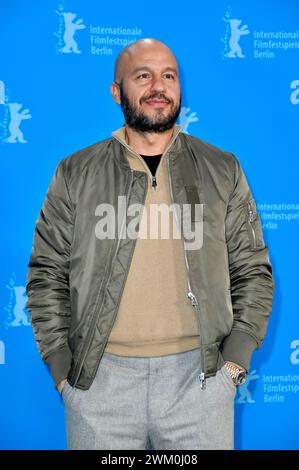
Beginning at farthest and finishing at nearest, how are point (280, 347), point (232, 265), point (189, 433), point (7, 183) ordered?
point (280, 347) < point (7, 183) < point (232, 265) < point (189, 433)

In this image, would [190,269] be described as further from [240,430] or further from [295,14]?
[295,14]

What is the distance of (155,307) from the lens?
5.81 ft

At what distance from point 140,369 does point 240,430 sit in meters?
1.24

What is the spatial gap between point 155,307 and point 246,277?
39cm

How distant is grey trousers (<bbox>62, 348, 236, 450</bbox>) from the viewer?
1.75m

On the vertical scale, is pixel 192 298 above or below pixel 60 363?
above

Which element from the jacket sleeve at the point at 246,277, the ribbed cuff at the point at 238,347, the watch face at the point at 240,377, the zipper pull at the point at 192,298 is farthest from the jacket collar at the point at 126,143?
the watch face at the point at 240,377

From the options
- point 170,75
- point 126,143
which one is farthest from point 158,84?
point 126,143

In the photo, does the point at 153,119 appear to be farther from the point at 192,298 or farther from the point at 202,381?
the point at 202,381

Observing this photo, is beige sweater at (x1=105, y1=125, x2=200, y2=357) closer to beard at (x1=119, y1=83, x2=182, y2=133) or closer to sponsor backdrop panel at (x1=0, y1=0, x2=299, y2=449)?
beard at (x1=119, y1=83, x2=182, y2=133)

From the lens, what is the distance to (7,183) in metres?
2.49

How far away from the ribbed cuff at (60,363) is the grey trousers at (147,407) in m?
0.09

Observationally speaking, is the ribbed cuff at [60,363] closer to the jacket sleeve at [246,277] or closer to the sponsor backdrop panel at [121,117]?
the jacket sleeve at [246,277]
